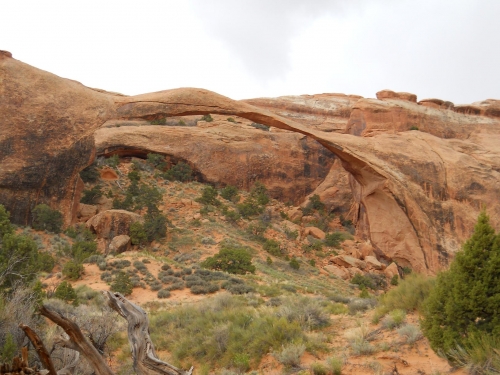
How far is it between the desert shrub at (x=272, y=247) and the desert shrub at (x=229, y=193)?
522cm

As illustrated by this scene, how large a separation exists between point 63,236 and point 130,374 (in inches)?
489

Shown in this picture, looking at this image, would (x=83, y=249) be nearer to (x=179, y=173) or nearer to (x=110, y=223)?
(x=110, y=223)

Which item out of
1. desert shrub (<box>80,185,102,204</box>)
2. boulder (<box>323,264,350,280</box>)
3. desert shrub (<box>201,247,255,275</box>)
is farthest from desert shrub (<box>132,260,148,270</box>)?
boulder (<box>323,264,350,280</box>)

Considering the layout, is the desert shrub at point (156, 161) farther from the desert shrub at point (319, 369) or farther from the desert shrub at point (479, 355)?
the desert shrub at point (479, 355)

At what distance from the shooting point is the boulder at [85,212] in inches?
763

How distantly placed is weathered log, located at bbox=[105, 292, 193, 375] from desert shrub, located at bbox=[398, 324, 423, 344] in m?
4.00

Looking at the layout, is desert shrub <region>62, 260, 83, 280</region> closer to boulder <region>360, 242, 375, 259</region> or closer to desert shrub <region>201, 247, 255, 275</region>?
desert shrub <region>201, 247, 255, 275</region>

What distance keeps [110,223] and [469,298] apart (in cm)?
1545

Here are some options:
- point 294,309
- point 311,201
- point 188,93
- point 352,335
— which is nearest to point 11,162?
point 188,93

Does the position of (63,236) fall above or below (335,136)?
below

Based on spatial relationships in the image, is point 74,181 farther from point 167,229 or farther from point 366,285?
point 366,285

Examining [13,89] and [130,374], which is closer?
[130,374]

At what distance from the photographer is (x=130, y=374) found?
5652mm

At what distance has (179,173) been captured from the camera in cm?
2550
